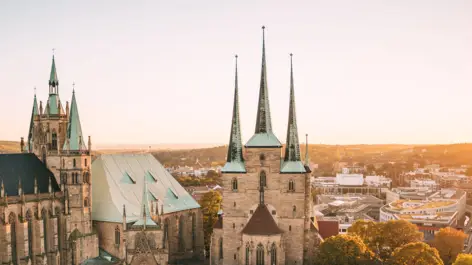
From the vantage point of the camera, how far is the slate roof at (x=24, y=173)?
62.0 metres

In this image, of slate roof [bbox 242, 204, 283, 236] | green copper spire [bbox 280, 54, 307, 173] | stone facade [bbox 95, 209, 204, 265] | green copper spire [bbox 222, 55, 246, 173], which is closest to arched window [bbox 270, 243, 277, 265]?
slate roof [bbox 242, 204, 283, 236]

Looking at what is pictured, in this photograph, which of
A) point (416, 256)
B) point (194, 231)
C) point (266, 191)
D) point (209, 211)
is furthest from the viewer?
point (209, 211)

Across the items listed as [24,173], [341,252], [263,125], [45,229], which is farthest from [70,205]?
[341,252]

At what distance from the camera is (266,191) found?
6819 centimetres

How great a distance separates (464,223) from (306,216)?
87.0m

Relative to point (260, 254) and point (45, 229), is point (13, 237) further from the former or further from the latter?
point (260, 254)

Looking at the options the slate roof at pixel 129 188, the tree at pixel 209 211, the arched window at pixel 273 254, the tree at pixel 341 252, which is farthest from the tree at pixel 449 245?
the slate roof at pixel 129 188

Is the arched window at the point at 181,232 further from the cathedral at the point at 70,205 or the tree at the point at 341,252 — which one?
the tree at the point at 341,252

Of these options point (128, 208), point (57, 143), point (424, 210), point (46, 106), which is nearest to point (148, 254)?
point (128, 208)

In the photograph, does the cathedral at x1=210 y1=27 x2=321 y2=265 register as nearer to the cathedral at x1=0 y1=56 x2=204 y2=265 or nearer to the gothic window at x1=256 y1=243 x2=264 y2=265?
the gothic window at x1=256 y1=243 x2=264 y2=265

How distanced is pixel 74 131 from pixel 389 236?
48.0 metres

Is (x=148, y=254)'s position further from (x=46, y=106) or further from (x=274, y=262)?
(x=46, y=106)

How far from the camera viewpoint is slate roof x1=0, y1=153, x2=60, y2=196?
62.0m

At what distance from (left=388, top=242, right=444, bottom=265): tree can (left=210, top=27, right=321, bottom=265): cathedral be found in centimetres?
1074
